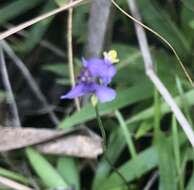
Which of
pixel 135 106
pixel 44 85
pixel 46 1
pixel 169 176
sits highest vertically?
pixel 46 1

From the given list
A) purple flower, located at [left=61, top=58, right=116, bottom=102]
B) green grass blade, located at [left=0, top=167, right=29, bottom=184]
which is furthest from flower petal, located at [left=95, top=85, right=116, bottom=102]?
green grass blade, located at [left=0, top=167, right=29, bottom=184]

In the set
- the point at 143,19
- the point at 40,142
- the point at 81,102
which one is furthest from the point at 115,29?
the point at 40,142

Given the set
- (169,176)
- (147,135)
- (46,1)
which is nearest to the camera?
(169,176)

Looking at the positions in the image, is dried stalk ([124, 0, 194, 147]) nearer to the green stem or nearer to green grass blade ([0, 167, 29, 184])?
the green stem

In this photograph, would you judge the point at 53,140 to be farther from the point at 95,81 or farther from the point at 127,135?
the point at 95,81

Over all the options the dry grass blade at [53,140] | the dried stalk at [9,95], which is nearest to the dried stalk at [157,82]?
the dry grass blade at [53,140]

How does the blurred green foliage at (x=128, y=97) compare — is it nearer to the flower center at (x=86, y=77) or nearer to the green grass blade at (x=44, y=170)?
the green grass blade at (x=44, y=170)

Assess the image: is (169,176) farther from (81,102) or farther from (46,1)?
(46,1)

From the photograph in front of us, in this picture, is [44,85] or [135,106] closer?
[135,106]
